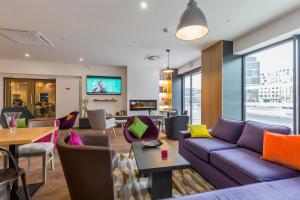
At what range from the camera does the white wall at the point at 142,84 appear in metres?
7.61

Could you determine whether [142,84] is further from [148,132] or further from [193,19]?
[193,19]

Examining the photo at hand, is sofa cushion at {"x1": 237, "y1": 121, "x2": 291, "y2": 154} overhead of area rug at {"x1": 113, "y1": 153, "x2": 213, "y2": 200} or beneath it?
overhead

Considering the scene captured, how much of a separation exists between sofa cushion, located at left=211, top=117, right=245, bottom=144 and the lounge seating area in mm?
19

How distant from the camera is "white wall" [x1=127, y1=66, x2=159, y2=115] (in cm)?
761

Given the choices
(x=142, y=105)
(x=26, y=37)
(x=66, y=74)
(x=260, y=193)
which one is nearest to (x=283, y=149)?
(x=260, y=193)

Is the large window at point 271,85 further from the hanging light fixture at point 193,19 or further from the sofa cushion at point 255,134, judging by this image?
the hanging light fixture at point 193,19

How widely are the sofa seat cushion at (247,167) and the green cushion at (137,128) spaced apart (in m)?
1.57

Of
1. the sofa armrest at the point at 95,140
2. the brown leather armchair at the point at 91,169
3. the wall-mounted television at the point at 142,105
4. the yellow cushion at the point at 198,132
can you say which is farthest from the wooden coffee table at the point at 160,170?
the wall-mounted television at the point at 142,105

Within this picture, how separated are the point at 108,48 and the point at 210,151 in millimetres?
3985

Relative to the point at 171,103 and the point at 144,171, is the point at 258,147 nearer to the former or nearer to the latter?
the point at 144,171

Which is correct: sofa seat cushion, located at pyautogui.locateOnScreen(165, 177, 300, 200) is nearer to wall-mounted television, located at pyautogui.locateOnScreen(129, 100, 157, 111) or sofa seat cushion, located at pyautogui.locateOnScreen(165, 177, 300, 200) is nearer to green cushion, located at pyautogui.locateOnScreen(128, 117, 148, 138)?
green cushion, located at pyautogui.locateOnScreen(128, 117, 148, 138)

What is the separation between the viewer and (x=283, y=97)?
11.4ft

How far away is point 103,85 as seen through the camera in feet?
25.2

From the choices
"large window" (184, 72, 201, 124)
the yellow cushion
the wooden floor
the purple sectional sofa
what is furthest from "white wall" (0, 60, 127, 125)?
the purple sectional sofa
